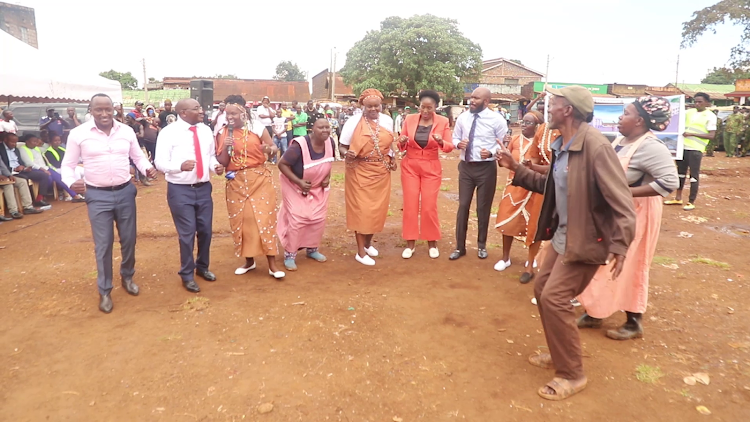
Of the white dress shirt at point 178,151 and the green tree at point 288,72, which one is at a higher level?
the green tree at point 288,72

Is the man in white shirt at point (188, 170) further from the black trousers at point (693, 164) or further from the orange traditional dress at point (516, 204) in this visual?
the black trousers at point (693, 164)

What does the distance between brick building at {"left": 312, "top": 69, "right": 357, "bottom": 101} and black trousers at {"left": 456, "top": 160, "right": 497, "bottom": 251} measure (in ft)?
134

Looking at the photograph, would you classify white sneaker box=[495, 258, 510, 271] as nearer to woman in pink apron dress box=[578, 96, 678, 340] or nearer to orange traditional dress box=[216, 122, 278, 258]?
woman in pink apron dress box=[578, 96, 678, 340]

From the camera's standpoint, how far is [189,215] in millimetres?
4578

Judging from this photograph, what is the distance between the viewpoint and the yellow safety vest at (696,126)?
8.24 m

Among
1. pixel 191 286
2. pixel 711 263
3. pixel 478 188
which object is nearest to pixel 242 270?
pixel 191 286

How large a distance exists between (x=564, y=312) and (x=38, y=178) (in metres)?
9.17

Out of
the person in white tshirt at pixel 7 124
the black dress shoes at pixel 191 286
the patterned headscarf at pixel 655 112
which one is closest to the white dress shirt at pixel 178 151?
the black dress shoes at pixel 191 286

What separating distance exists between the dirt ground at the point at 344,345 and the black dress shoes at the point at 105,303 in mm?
77

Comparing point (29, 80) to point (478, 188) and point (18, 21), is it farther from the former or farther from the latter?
point (18, 21)

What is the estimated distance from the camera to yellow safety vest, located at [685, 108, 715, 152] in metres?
8.24

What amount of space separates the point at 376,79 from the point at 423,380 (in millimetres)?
32772

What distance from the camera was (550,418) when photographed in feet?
9.26

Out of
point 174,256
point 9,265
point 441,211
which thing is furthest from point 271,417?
point 441,211
